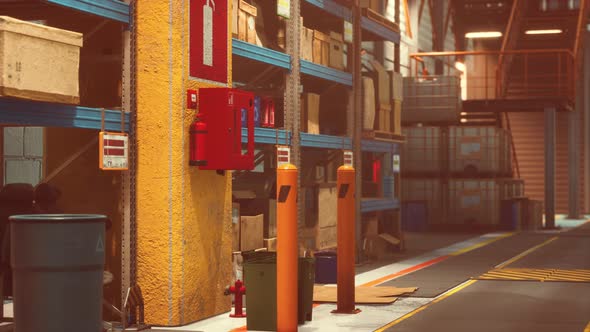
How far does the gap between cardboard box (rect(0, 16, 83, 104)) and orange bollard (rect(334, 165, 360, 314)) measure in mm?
2849

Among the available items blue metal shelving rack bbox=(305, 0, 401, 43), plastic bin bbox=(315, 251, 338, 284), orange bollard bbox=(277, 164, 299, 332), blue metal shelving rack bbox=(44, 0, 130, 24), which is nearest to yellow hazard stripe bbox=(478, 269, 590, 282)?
plastic bin bbox=(315, 251, 338, 284)

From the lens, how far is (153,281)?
916 centimetres

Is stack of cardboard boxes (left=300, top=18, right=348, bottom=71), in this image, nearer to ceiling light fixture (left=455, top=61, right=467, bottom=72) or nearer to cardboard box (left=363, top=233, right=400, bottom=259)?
cardboard box (left=363, top=233, right=400, bottom=259)

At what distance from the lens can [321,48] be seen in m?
14.2

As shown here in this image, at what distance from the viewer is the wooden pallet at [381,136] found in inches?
605

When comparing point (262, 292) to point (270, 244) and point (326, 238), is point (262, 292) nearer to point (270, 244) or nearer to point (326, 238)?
point (270, 244)

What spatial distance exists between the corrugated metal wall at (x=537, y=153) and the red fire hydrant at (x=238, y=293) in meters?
25.4

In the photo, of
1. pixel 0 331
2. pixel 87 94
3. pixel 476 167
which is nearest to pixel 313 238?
pixel 87 94

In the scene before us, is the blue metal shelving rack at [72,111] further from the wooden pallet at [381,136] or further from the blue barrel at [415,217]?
the blue barrel at [415,217]

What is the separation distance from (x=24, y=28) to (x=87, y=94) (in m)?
2.38

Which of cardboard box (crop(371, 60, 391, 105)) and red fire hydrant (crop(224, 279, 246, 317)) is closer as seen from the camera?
Answer: red fire hydrant (crop(224, 279, 246, 317))

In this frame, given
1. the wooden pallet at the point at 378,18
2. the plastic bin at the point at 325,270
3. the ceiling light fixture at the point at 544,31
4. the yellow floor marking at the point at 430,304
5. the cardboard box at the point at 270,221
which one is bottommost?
the yellow floor marking at the point at 430,304

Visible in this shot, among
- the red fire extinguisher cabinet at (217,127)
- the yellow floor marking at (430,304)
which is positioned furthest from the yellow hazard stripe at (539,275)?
the red fire extinguisher cabinet at (217,127)

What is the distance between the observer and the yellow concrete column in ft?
29.9
